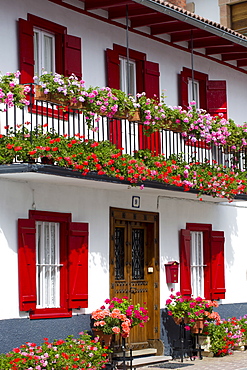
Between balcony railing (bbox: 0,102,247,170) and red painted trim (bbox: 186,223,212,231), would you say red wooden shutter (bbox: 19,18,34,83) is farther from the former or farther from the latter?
red painted trim (bbox: 186,223,212,231)

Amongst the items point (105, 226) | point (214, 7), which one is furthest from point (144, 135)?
point (214, 7)

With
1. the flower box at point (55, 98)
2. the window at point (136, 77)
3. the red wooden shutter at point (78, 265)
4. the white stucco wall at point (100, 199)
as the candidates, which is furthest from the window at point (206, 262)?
the flower box at point (55, 98)

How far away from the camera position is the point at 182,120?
566 inches

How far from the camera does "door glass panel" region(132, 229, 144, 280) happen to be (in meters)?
14.9

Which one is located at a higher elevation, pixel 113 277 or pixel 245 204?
pixel 245 204

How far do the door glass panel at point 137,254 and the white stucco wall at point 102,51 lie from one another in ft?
9.75

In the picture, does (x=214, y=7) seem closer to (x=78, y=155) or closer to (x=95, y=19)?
(x=95, y=19)

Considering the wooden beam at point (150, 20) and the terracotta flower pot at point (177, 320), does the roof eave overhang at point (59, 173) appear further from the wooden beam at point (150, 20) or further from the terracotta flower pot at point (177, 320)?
the wooden beam at point (150, 20)

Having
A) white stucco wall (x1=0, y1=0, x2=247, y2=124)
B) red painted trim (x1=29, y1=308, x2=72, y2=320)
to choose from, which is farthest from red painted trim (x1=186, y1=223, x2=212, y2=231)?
red painted trim (x1=29, y1=308, x2=72, y2=320)

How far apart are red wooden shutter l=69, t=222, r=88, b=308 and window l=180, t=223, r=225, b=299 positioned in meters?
3.50

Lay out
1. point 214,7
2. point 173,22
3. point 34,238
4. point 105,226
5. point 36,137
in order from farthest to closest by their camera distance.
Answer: point 214,7 → point 173,22 → point 105,226 → point 34,238 → point 36,137

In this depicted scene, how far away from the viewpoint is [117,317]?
12781 millimetres

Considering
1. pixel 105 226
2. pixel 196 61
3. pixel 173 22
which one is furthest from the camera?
pixel 196 61

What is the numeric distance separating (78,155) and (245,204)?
23.5 feet
